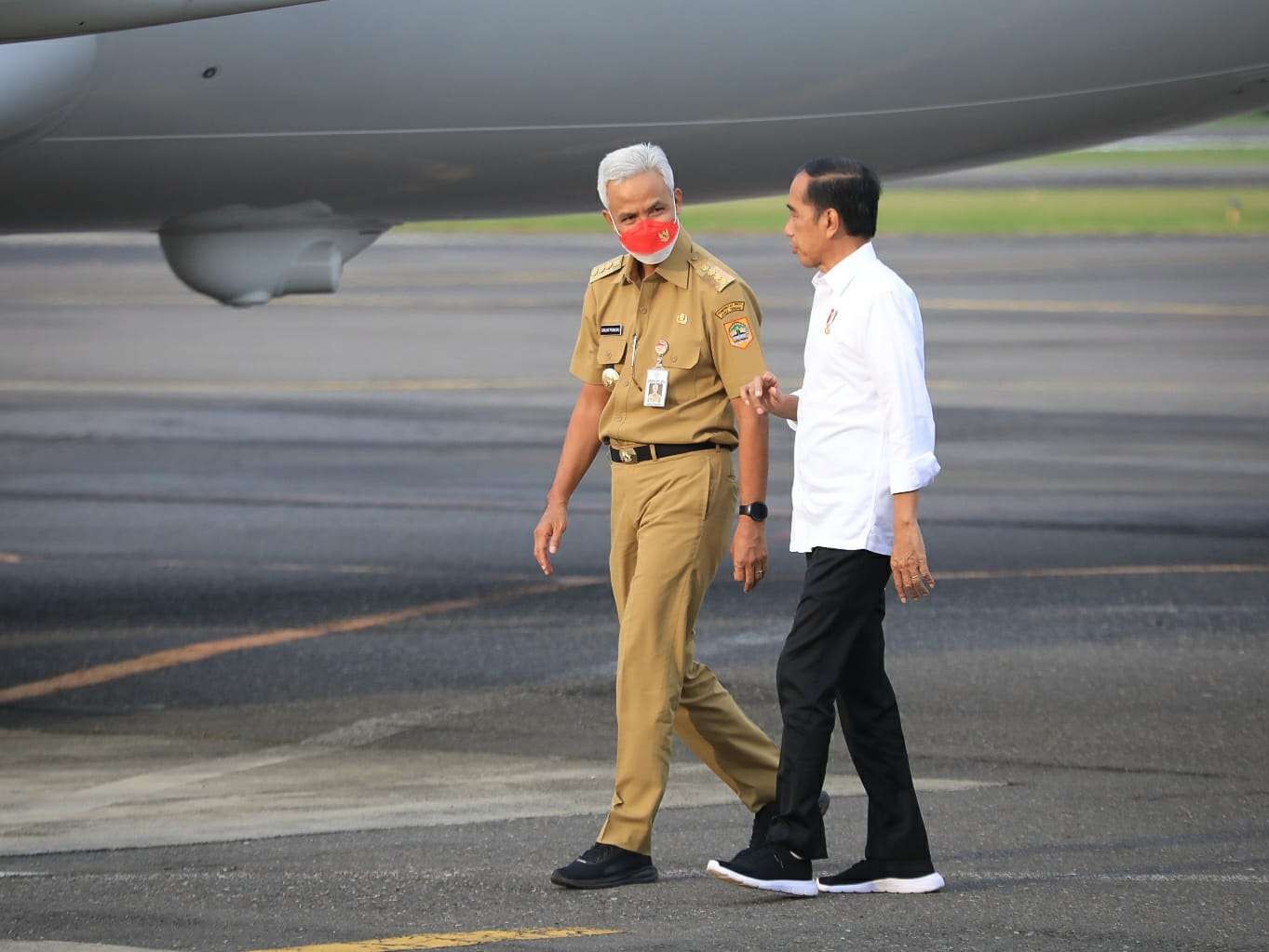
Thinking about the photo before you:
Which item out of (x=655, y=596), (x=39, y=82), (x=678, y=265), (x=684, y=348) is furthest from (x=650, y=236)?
(x=39, y=82)

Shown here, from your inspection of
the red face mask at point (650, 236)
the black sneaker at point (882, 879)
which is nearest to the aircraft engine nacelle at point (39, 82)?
the red face mask at point (650, 236)

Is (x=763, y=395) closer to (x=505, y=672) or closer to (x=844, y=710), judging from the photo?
(x=844, y=710)

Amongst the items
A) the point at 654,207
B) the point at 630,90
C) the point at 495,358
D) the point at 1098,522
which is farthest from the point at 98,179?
the point at 495,358

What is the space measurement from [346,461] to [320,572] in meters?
4.06

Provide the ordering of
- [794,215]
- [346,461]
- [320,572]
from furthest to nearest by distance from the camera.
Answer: [346,461]
[320,572]
[794,215]

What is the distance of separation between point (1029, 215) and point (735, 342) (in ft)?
127

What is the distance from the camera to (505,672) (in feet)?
28.8

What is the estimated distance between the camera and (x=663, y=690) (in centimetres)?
543

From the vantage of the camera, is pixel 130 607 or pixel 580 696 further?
pixel 130 607

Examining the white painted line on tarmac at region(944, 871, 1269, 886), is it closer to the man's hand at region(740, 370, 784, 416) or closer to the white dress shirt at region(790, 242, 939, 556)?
the white dress shirt at region(790, 242, 939, 556)

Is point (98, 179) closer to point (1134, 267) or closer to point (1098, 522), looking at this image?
point (1098, 522)

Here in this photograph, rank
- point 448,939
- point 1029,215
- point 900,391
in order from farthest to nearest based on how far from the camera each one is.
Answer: point 1029,215
point 900,391
point 448,939

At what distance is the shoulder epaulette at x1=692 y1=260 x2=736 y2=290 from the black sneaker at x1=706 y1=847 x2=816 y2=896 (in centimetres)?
134

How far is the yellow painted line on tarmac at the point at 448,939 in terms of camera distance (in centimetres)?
485
